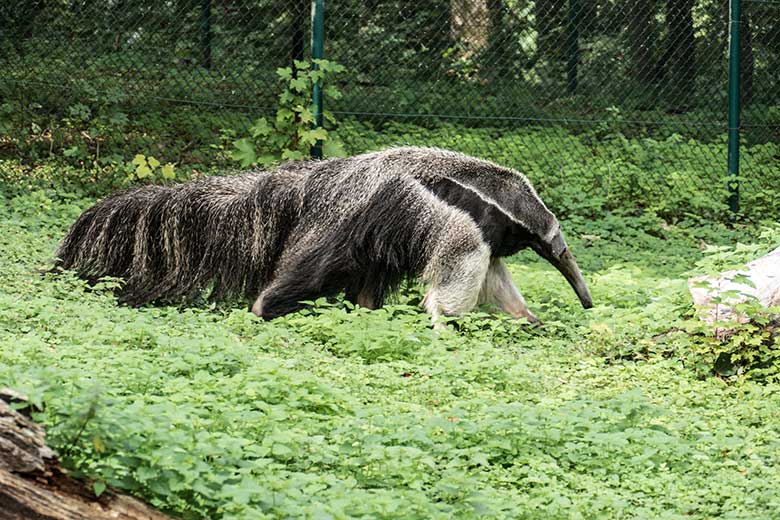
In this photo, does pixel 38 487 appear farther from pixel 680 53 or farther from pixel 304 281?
pixel 680 53

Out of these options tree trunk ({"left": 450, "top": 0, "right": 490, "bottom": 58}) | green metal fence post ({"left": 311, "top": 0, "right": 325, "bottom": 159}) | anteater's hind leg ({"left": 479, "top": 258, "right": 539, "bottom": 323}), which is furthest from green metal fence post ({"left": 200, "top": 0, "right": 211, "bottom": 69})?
anteater's hind leg ({"left": 479, "top": 258, "right": 539, "bottom": 323})

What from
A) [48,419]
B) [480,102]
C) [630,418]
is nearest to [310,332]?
[630,418]

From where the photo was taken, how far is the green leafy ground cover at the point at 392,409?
4055mm

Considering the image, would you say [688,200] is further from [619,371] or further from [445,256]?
[619,371]

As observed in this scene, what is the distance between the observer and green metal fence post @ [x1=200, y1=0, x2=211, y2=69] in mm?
14023

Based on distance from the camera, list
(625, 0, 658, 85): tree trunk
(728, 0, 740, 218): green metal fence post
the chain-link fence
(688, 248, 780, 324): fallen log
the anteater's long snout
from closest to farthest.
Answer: (688, 248, 780, 324): fallen log → the anteater's long snout → (728, 0, 740, 218): green metal fence post → the chain-link fence → (625, 0, 658, 85): tree trunk

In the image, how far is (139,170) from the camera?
12.0 m

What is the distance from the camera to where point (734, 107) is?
13297mm

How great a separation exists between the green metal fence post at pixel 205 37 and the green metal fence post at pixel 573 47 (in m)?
4.47

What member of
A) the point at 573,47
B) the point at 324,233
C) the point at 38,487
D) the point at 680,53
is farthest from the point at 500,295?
the point at 680,53

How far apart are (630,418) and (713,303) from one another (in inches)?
67.0

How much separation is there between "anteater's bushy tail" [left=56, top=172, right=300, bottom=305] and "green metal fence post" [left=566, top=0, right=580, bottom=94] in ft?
24.3

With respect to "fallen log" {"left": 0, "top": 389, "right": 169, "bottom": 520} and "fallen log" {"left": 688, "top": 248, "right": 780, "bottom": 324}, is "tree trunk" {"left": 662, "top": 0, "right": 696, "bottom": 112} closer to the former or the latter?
"fallen log" {"left": 688, "top": 248, "right": 780, "bottom": 324}

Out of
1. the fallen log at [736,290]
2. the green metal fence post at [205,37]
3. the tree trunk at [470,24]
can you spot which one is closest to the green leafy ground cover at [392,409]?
the fallen log at [736,290]
